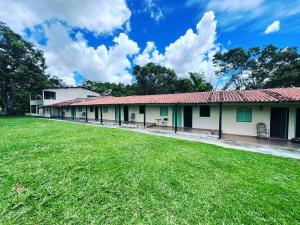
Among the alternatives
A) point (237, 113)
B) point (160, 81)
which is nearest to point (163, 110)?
point (237, 113)

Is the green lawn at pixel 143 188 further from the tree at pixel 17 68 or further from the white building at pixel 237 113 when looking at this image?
the tree at pixel 17 68

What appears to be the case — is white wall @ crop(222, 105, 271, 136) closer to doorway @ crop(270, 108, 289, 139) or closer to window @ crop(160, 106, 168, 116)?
doorway @ crop(270, 108, 289, 139)

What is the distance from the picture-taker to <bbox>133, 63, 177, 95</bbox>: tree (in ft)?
114

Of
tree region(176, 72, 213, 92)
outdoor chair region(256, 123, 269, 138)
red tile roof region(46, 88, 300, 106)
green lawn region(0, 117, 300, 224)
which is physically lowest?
green lawn region(0, 117, 300, 224)

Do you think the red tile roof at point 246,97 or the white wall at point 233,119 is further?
the white wall at point 233,119

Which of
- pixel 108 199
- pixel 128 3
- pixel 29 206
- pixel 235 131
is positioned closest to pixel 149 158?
pixel 108 199

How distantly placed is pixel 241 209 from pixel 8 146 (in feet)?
28.6

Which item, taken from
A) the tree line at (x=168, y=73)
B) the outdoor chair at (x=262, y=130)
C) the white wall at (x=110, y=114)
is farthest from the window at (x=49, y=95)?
the outdoor chair at (x=262, y=130)

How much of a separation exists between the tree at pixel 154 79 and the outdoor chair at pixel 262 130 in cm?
2397

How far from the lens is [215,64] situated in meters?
33.6

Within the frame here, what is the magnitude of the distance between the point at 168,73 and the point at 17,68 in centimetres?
2716

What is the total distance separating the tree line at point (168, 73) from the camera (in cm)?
2480

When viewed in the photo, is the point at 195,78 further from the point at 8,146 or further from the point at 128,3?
the point at 8,146

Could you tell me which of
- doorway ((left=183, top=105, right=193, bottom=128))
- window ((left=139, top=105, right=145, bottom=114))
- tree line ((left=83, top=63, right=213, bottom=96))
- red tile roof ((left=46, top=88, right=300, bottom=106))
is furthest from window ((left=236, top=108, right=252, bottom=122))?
tree line ((left=83, top=63, right=213, bottom=96))
